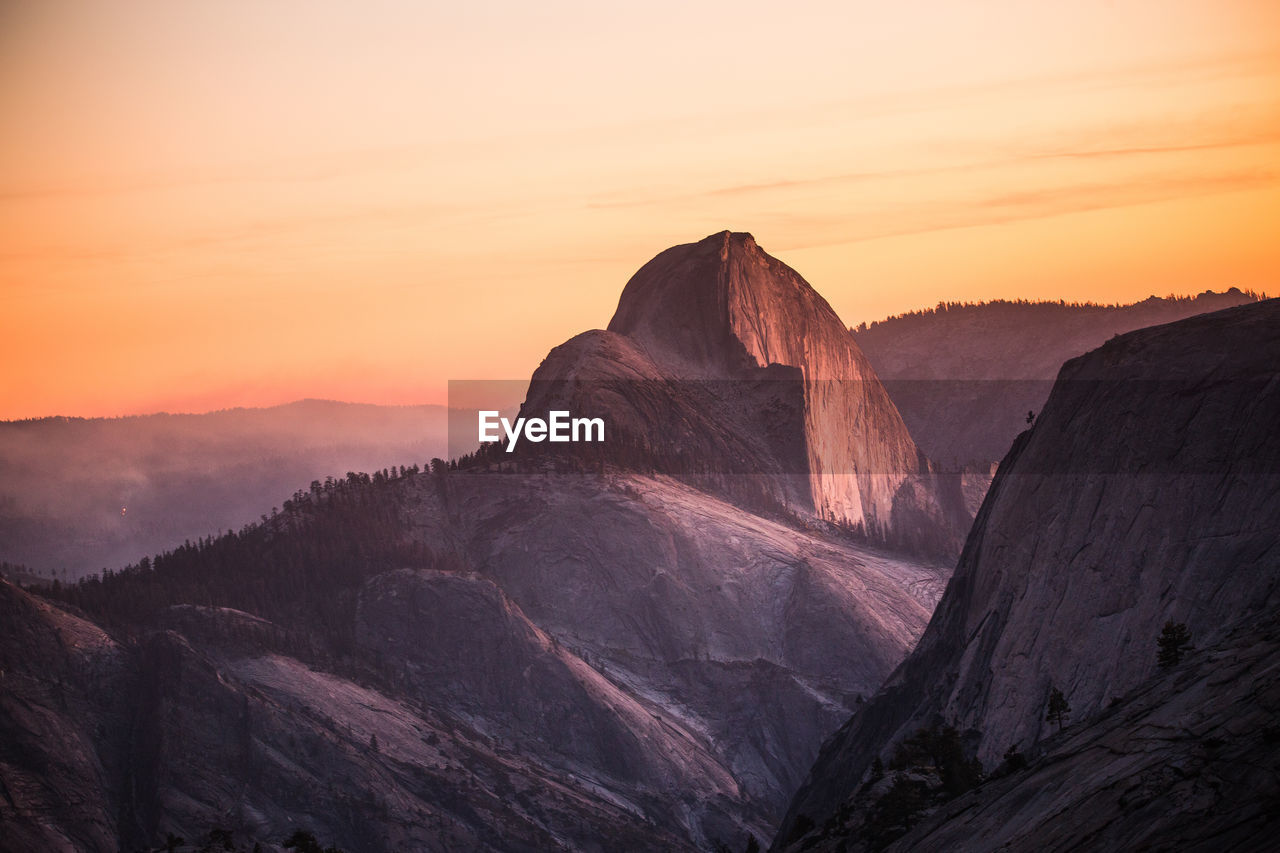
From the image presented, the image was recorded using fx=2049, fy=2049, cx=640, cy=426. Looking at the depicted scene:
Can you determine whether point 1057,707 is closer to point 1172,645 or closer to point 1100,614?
point 1172,645

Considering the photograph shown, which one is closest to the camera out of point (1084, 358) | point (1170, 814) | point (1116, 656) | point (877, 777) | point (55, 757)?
point (1170, 814)

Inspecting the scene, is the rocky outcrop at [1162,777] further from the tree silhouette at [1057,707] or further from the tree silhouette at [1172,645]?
the tree silhouette at [1057,707]

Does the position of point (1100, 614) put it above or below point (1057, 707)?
above

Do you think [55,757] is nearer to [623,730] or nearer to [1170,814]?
[623,730]

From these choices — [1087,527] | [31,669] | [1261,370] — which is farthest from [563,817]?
[1261,370]

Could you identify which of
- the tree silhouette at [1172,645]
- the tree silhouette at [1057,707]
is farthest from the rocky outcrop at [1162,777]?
the tree silhouette at [1057,707]

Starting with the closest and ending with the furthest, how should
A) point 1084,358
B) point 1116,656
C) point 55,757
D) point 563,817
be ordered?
point 1116,656, point 1084,358, point 55,757, point 563,817

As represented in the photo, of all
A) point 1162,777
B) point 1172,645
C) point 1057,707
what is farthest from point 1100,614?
point 1162,777
